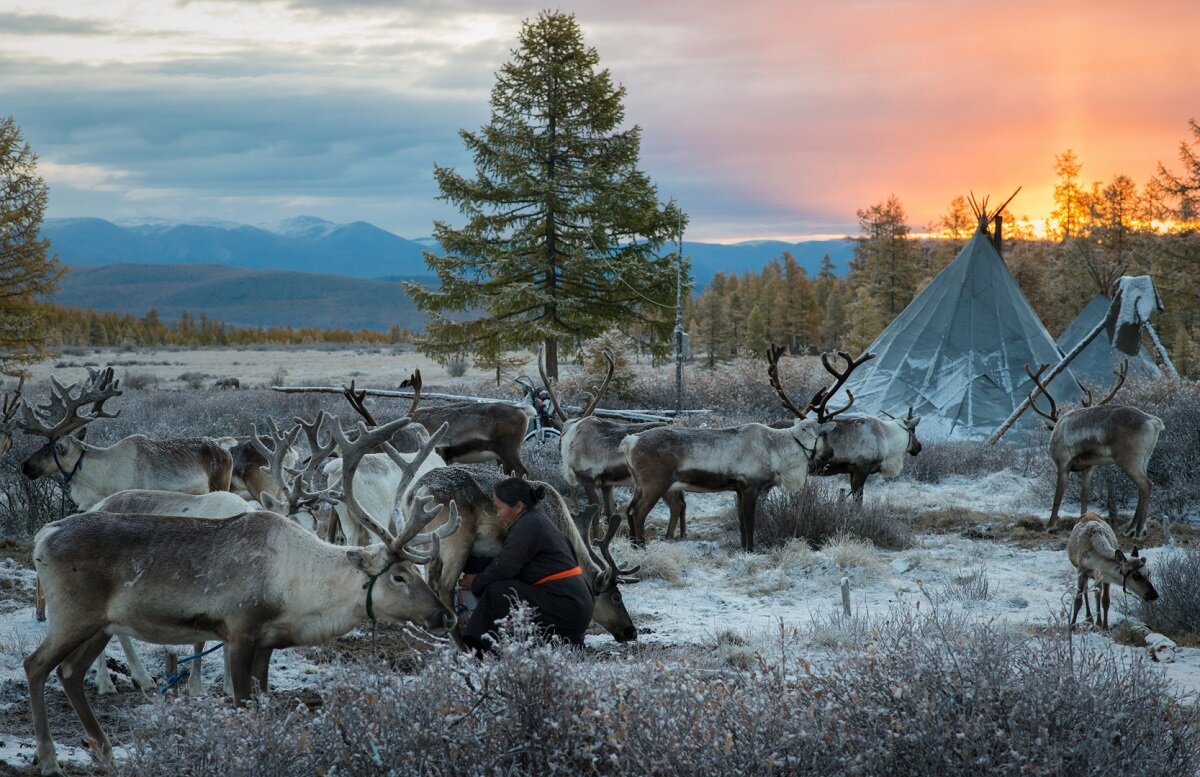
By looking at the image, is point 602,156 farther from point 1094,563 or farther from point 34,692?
point 34,692

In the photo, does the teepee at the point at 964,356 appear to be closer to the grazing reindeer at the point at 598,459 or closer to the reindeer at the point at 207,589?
the grazing reindeer at the point at 598,459

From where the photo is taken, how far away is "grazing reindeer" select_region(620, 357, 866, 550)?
37.1 feet

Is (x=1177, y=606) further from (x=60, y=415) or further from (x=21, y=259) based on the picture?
(x=21, y=259)

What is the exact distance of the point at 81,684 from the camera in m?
5.56

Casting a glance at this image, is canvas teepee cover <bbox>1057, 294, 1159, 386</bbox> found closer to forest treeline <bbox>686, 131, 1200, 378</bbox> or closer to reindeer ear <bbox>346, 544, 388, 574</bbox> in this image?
forest treeline <bbox>686, 131, 1200, 378</bbox>

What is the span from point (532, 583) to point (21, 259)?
30955mm

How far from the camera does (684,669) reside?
4875mm

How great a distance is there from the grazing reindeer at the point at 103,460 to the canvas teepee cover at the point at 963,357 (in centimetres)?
1439

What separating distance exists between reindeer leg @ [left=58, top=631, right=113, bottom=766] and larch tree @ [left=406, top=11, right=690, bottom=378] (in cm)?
2035

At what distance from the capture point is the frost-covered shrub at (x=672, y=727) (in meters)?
4.21

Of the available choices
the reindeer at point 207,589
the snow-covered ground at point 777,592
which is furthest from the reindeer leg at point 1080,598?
the reindeer at point 207,589

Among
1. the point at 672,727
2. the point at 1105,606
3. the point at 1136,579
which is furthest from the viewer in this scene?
the point at 1105,606

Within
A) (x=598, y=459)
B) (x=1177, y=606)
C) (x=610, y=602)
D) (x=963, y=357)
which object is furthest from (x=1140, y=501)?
(x=963, y=357)

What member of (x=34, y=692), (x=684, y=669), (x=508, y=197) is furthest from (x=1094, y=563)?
(x=508, y=197)
